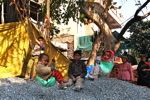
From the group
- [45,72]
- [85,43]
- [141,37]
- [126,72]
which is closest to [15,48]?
[45,72]

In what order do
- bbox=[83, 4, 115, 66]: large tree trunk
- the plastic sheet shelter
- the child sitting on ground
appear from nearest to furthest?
the child sitting on ground → bbox=[83, 4, 115, 66]: large tree trunk → the plastic sheet shelter

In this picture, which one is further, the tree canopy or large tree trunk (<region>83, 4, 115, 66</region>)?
the tree canopy

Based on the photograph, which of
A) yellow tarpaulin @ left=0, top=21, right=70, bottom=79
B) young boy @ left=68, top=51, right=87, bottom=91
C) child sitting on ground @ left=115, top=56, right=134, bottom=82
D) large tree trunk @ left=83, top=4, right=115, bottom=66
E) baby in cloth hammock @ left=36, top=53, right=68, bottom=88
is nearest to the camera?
baby in cloth hammock @ left=36, top=53, right=68, bottom=88

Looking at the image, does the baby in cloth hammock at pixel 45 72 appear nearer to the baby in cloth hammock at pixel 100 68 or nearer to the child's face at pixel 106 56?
the baby in cloth hammock at pixel 100 68

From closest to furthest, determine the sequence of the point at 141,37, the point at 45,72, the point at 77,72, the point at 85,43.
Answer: the point at 45,72 → the point at 77,72 → the point at 141,37 → the point at 85,43

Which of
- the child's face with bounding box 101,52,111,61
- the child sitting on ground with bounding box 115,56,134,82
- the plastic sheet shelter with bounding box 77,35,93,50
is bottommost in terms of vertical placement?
the child sitting on ground with bounding box 115,56,134,82

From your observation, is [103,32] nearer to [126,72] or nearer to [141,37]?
[126,72]

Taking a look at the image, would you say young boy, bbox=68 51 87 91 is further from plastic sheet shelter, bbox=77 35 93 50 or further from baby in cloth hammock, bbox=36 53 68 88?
plastic sheet shelter, bbox=77 35 93 50

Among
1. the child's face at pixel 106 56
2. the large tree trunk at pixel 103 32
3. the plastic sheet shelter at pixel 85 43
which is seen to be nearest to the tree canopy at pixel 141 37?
the plastic sheet shelter at pixel 85 43

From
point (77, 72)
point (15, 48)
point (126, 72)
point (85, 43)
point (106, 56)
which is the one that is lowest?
point (126, 72)

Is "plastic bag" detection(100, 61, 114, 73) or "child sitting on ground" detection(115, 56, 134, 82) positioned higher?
"plastic bag" detection(100, 61, 114, 73)

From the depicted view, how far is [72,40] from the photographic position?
1395 centimetres

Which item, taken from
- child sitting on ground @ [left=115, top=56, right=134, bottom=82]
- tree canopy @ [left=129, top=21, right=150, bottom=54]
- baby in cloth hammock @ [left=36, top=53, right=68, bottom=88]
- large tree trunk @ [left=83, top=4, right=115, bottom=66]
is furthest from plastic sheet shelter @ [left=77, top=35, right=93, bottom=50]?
baby in cloth hammock @ [left=36, top=53, right=68, bottom=88]

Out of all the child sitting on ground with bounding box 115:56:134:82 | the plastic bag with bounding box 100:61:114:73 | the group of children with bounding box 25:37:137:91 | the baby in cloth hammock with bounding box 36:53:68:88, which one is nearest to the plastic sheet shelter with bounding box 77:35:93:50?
the child sitting on ground with bounding box 115:56:134:82
